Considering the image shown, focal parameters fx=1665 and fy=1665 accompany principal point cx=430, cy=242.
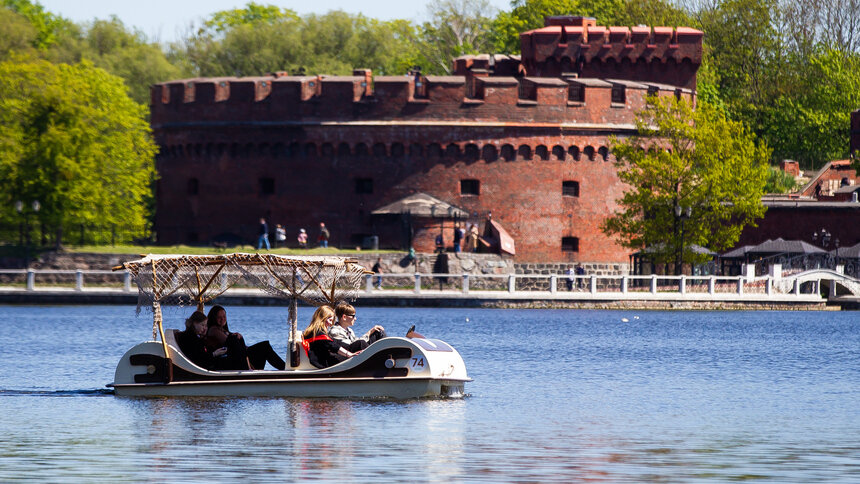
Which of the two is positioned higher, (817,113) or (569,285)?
(817,113)

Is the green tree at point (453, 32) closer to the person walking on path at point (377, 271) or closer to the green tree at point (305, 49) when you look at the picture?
the green tree at point (305, 49)

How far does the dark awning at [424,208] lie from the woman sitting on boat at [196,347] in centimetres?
3492

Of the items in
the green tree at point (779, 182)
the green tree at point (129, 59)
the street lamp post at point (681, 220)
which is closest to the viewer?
the street lamp post at point (681, 220)

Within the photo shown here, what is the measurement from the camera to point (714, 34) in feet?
279

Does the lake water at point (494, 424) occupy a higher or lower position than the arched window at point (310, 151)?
lower

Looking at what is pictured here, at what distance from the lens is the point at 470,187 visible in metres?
59.2

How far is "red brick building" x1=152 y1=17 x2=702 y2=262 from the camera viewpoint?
5853 cm

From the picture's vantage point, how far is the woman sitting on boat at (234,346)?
2250 cm

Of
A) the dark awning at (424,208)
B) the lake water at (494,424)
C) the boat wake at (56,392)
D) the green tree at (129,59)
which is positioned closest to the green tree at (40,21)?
the green tree at (129,59)

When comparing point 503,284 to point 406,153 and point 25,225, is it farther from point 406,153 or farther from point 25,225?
point 25,225

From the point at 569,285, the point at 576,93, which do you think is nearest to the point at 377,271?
the point at 569,285

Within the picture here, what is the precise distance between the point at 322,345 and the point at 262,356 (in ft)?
3.20

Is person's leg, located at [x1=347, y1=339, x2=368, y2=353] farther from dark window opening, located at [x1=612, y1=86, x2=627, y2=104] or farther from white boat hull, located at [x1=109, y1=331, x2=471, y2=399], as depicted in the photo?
dark window opening, located at [x1=612, y1=86, x2=627, y2=104]

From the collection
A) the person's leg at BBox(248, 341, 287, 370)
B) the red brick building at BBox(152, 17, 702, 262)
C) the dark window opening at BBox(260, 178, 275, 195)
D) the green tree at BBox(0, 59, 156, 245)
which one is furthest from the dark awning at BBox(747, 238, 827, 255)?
the person's leg at BBox(248, 341, 287, 370)
